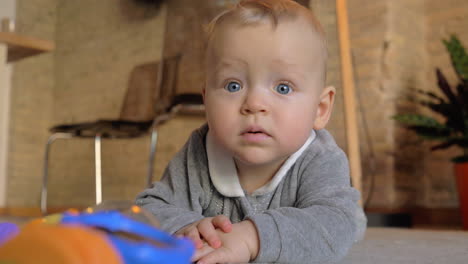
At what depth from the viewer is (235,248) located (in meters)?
0.61

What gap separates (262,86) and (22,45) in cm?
167

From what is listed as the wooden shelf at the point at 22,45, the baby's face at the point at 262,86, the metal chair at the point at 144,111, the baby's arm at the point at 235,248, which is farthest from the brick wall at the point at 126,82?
the baby's arm at the point at 235,248

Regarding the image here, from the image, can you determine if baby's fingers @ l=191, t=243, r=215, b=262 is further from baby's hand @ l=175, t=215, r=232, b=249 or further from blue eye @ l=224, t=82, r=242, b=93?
blue eye @ l=224, t=82, r=242, b=93

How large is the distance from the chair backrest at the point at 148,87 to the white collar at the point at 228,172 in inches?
86.2

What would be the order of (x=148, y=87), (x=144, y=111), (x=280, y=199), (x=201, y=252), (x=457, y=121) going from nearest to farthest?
(x=201, y=252) < (x=280, y=199) < (x=457, y=121) < (x=144, y=111) < (x=148, y=87)

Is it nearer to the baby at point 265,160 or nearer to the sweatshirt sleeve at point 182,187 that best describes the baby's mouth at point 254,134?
the baby at point 265,160

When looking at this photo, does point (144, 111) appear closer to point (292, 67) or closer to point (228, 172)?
point (228, 172)

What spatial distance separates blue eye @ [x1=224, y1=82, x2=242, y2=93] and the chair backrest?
2.33 meters

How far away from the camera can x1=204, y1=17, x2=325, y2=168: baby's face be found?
0.73 m

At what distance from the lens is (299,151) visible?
2.82 feet

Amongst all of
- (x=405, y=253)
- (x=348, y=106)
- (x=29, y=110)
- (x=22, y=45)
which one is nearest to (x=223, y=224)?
(x=405, y=253)

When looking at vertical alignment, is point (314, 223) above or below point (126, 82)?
below

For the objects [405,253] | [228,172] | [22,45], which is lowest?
[405,253]

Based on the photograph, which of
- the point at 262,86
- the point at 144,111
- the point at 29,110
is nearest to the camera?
the point at 262,86
